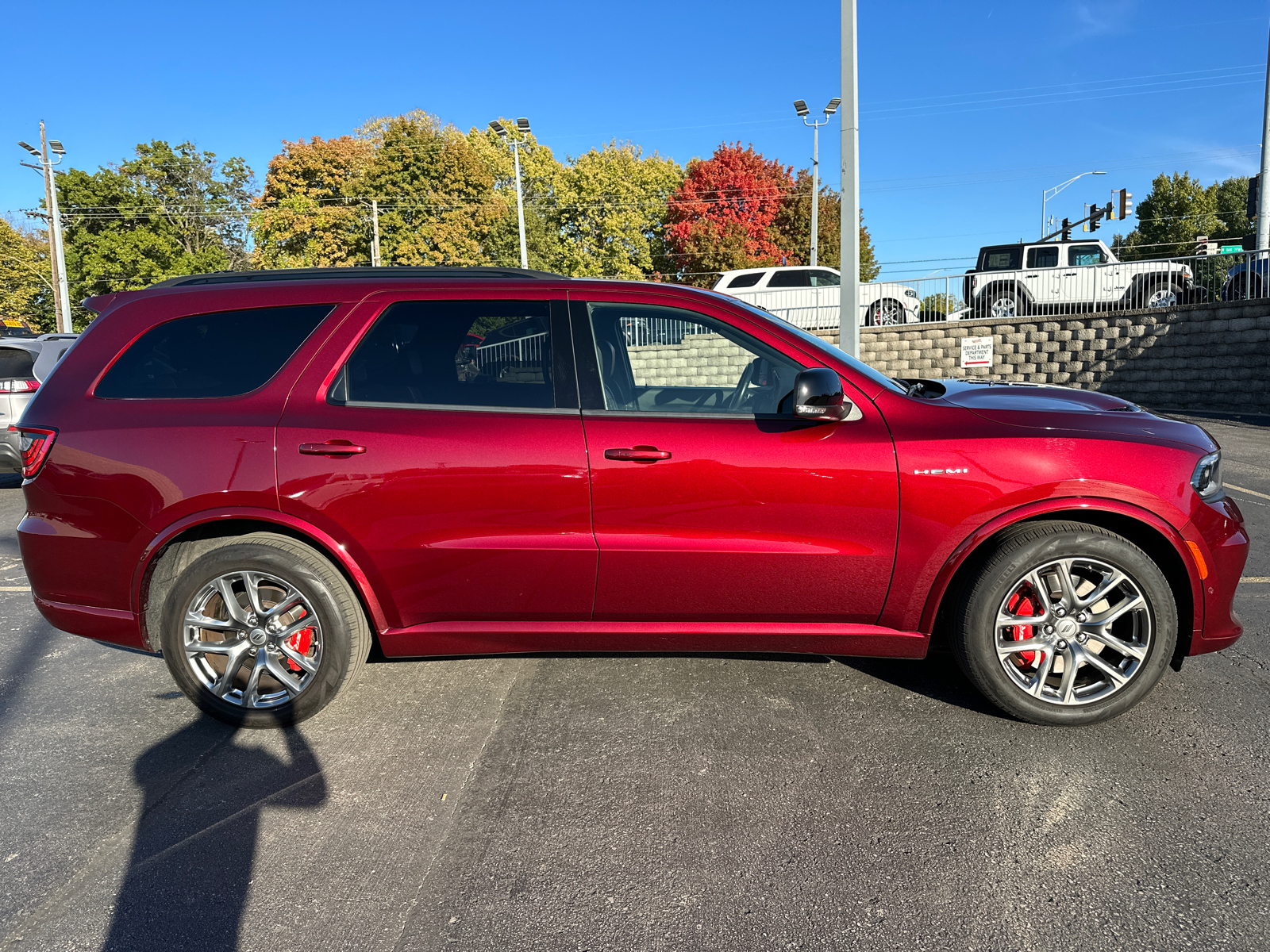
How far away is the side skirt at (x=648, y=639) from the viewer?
318cm

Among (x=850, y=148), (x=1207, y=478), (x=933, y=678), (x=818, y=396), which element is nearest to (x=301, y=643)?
(x=818, y=396)

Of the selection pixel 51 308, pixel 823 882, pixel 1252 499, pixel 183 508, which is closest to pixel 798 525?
pixel 823 882

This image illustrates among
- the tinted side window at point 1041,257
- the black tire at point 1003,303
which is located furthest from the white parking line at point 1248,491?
the tinted side window at point 1041,257

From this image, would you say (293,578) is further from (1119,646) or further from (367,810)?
(1119,646)

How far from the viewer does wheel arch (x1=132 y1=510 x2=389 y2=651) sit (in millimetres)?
3166

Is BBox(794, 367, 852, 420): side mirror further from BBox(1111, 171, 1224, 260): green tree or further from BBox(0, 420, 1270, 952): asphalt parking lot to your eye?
BBox(1111, 171, 1224, 260): green tree

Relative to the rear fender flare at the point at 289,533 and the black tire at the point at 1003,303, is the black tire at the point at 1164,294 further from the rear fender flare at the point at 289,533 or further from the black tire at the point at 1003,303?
the rear fender flare at the point at 289,533

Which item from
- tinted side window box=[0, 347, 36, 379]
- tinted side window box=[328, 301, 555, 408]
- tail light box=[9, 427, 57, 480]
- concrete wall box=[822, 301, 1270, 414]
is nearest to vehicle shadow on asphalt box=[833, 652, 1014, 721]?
tinted side window box=[328, 301, 555, 408]

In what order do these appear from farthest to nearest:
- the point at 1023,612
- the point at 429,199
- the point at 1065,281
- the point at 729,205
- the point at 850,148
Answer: the point at 729,205
the point at 429,199
the point at 1065,281
the point at 850,148
the point at 1023,612

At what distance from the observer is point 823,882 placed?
2275mm

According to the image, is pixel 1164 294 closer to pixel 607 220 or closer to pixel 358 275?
pixel 358 275

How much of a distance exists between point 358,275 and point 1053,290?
1780 centimetres

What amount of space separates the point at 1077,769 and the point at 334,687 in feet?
9.23

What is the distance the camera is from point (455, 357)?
3268 mm
